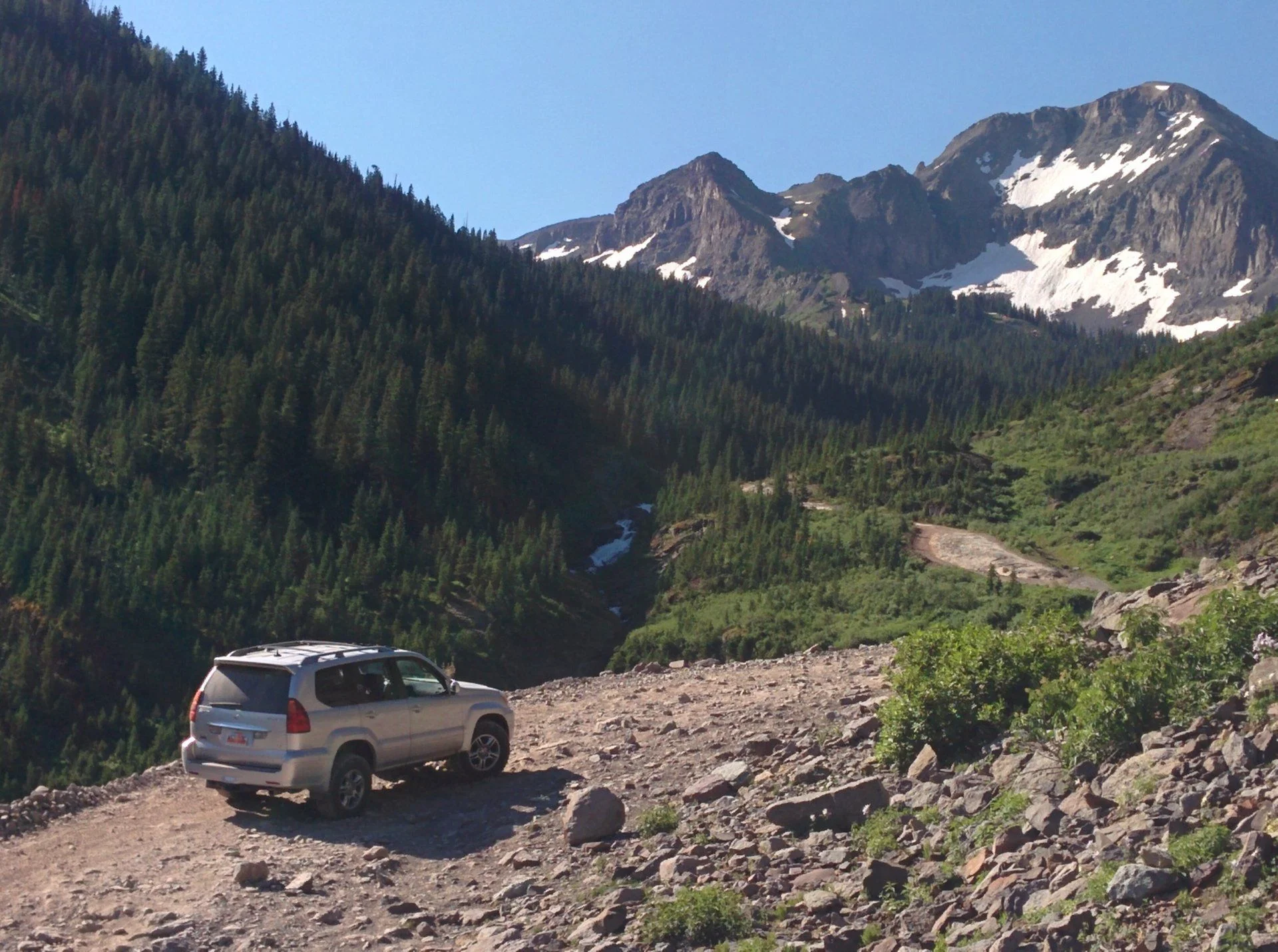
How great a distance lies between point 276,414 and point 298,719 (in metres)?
73.6

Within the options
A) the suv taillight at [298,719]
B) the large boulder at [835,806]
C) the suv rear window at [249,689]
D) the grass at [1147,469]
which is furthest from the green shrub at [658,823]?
the grass at [1147,469]

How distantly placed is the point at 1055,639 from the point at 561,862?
5.84 metres

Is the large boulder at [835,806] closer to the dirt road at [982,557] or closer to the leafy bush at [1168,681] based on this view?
the leafy bush at [1168,681]

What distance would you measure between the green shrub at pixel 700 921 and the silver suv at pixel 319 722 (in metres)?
5.48

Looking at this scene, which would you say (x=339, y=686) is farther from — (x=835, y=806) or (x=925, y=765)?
(x=925, y=765)

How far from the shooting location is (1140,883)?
7359 millimetres

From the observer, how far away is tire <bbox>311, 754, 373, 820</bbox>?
528 inches

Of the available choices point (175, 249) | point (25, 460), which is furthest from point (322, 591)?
point (175, 249)

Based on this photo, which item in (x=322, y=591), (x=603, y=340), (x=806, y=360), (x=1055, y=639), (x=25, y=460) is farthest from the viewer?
(x=806, y=360)

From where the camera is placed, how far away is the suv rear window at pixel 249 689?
13.4 m

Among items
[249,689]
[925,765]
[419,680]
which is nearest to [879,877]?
[925,765]

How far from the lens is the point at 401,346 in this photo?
10519 centimetres

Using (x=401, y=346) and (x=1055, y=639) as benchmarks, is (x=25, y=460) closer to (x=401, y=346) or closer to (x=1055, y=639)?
(x=401, y=346)

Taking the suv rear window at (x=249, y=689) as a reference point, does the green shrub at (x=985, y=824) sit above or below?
below
